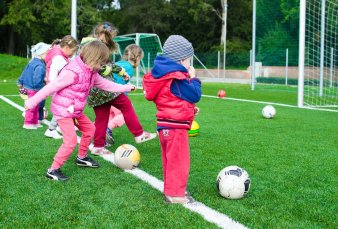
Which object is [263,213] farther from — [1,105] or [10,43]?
[10,43]

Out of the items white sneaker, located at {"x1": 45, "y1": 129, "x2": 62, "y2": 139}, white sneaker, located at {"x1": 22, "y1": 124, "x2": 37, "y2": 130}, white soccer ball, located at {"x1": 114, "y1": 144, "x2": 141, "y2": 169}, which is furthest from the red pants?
white sneaker, located at {"x1": 22, "y1": 124, "x2": 37, "y2": 130}

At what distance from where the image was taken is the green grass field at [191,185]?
3.52 metres

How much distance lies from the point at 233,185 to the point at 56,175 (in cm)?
184

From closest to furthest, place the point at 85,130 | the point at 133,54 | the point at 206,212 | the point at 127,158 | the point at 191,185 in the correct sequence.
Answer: the point at 206,212
the point at 191,185
the point at 127,158
the point at 85,130
the point at 133,54

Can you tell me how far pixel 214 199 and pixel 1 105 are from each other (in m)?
9.77

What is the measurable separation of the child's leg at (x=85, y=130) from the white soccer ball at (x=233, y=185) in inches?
69.9

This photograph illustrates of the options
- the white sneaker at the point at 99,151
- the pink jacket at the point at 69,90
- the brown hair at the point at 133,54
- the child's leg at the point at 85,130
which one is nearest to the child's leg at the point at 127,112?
the white sneaker at the point at 99,151

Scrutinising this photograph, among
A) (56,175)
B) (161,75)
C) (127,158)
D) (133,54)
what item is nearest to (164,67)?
(161,75)

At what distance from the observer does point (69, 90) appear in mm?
4781

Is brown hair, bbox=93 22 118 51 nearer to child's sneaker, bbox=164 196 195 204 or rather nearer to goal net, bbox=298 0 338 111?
child's sneaker, bbox=164 196 195 204

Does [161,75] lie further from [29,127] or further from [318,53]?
[318,53]

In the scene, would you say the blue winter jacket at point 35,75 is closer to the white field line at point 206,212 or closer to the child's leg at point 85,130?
the child's leg at point 85,130

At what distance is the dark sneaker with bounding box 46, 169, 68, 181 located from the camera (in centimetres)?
470

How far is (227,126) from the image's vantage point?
8.68 m
